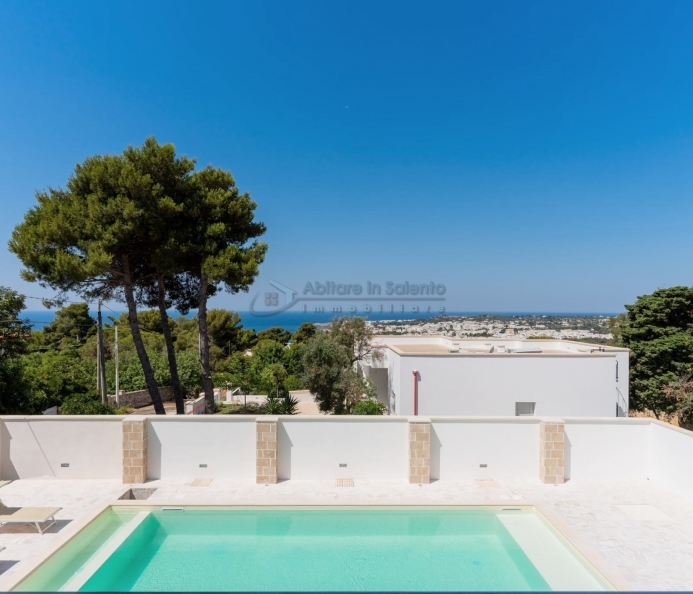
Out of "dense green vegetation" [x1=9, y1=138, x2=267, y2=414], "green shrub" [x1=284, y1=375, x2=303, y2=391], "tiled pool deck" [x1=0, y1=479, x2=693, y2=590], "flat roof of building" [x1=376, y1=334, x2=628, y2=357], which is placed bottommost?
"green shrub" [x1=284, y1=375, x2=303, y2=391]

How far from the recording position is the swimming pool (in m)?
4.99

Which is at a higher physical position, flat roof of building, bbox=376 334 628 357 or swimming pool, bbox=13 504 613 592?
flat roof of building, bbox=376 334 628 357

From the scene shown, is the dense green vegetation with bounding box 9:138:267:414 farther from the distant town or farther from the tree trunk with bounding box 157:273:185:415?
the distant town

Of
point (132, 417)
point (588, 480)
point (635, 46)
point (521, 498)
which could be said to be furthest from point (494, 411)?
point (635, 46)

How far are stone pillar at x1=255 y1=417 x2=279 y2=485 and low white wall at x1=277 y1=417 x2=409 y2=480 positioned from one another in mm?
228

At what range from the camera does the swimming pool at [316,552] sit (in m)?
4.99

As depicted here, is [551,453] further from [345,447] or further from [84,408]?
[84,408]

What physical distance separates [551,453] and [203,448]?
704cm

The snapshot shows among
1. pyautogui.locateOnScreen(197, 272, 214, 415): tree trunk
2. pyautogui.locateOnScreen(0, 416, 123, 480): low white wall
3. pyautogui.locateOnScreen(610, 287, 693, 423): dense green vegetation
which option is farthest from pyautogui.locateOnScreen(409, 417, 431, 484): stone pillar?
pyautogui.locateOnScreen(610, 287, 693, 423): dense green vegetation

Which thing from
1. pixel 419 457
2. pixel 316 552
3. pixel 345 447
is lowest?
pixel 316 552

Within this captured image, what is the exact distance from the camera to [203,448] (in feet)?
25.8

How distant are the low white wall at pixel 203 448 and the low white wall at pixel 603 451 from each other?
6561 mm

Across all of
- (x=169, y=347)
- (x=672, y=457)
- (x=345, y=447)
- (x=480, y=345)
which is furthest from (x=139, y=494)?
(x=480, y=345)

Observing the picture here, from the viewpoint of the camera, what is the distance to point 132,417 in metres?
7.73
